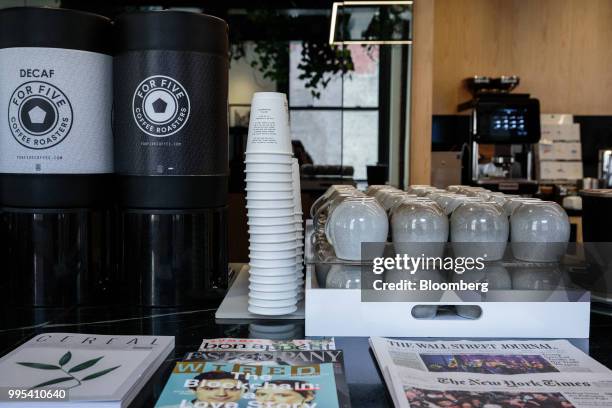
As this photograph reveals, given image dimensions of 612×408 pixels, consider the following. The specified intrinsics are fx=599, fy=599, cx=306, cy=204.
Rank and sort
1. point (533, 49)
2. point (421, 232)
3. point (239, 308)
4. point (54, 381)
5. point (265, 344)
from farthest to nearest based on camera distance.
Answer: point (533, 49)
point (239, 308)
point (421, 232)
point (265, 344)
point (54, 381)

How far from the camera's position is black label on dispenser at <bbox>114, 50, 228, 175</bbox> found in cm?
99

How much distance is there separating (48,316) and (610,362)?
0.84m

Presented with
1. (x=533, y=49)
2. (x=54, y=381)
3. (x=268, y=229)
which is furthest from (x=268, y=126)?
(x=533, y=49)

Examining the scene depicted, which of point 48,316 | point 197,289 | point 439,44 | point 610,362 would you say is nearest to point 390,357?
point 610,362

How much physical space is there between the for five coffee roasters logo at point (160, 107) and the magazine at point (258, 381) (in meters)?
0.41

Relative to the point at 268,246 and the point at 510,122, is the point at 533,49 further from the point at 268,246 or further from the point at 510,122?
the point at 268,246

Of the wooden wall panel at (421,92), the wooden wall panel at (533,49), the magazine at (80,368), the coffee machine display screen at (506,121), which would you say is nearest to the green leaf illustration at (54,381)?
the magazine at (80,368)

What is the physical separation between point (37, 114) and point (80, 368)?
1.56 ft

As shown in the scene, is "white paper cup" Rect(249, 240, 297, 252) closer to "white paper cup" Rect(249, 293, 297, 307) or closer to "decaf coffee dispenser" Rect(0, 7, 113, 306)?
"white paper cup" Rect(249, 293, 297, 307)

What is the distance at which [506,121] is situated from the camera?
12.9ft

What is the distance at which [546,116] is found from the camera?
4742mm

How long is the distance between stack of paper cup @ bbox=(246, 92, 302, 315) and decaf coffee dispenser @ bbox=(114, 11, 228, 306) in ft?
0.41

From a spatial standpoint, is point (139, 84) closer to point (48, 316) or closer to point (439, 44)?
point (48, 316)

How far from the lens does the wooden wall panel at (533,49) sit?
189 inches
